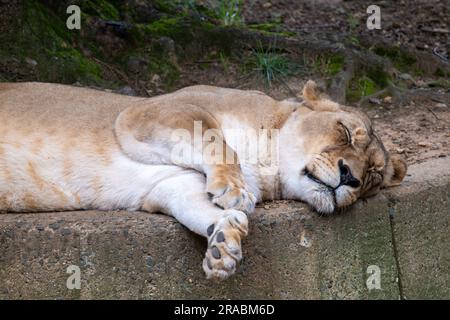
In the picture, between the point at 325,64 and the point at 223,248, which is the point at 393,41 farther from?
the point at 223,248

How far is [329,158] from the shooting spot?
3881mm

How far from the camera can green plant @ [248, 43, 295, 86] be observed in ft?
22.7

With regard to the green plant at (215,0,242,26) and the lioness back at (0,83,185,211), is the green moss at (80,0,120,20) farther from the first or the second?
the lioness back at (0,83,185,211)

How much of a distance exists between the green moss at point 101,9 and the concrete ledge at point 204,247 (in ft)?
10.5

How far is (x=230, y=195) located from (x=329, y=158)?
0.64 m

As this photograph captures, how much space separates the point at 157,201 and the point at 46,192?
1.86ft

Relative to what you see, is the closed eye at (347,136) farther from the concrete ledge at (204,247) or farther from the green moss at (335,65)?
the green moss at (335,65)

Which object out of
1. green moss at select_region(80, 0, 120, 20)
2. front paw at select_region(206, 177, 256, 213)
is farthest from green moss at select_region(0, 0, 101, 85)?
front paw at select_region(206, 177, 256, 213)

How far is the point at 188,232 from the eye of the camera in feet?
11.9

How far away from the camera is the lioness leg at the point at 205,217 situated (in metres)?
3.21

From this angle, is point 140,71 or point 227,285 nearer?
point 227,285

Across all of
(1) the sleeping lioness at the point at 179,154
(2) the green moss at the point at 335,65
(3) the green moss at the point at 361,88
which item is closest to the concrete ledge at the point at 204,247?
(1) the sleeping lioness at the point at 179,154
